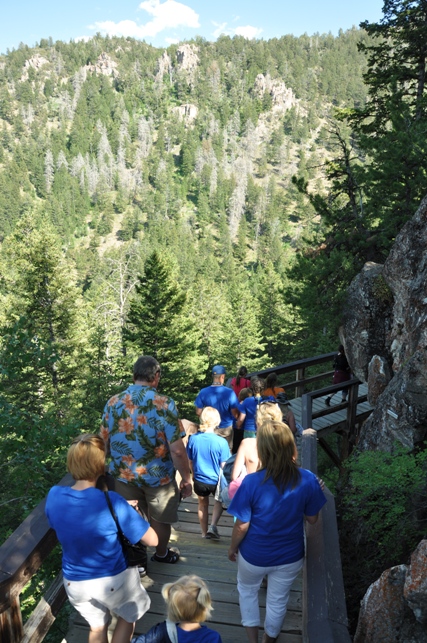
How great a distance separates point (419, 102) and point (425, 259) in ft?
26.9

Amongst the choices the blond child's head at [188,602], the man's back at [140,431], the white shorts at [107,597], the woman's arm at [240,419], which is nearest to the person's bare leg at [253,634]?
the white shorts at [107,597]

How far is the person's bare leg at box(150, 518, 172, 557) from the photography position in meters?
3.71

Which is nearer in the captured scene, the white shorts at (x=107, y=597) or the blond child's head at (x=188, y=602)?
the blond child's head at (x=188, y=602)

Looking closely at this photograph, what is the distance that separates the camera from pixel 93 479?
7.96 feet

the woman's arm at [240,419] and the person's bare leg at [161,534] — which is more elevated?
the woman's arm at [240,419]

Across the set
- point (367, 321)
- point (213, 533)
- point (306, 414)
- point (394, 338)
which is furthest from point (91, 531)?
point (367, 321)

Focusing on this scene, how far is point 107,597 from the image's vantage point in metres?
2.48

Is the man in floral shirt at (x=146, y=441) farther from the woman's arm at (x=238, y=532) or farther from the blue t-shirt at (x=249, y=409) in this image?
the blue t-shirt at (x=249, y=409)

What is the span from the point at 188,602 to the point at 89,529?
25.1 inches

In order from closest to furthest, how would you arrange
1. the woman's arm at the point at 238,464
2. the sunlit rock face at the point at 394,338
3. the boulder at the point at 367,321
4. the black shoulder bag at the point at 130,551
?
the black shoulder bag at the point at 130,551
the woman's arm at the point at 238,464
the sunlit rock face at the point at 394,338
the boulder at the point at 367,321

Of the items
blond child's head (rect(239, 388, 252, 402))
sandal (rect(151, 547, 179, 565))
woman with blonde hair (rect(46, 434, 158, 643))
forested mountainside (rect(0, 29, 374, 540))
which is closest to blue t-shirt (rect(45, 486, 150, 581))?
woman with blonde hair (rect(46, 434, 158, 643))

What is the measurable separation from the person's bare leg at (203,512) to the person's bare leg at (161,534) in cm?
56

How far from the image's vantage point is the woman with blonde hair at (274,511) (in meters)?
2.56

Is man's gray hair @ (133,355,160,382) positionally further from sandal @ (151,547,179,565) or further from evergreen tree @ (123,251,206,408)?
evergreen tree @ (123,251,206,408)
